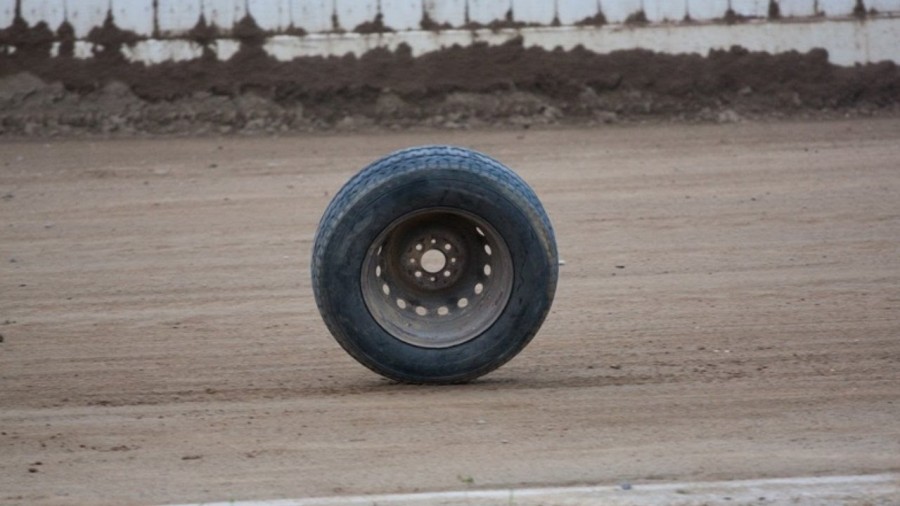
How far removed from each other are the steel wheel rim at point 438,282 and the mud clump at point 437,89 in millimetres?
11708

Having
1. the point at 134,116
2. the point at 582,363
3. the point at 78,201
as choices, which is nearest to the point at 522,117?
the point at 134,116

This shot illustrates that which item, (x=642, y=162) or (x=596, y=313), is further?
(x=642, y=162)

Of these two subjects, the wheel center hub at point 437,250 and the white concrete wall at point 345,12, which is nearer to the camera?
the wheel center hub at point 437,250

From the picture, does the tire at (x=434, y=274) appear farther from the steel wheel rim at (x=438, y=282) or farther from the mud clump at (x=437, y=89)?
the mud clump at (x=437, y=89)

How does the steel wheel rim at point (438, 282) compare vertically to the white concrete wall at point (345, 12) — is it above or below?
below

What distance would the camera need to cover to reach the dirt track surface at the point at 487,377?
6414 mm

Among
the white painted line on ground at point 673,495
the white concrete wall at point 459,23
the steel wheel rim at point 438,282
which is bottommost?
the white painted line on ground at point 673,495

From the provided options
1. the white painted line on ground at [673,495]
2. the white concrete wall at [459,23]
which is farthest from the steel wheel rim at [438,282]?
the white concrete wall at [459,23]

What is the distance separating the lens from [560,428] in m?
6.87

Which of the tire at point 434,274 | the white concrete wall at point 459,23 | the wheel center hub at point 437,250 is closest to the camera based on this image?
the tire at point 434,274

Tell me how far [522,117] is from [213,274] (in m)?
8.56

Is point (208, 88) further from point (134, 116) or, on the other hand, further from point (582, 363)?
point (582, 363)

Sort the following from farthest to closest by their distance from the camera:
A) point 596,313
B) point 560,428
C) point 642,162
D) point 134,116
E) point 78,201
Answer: point 134,116 < point 642,162 < point 78,201 < point 596,313 < point 560,428

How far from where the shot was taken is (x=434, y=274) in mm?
7914
